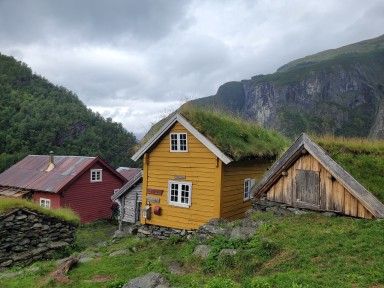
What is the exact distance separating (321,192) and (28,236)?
13.8 metres

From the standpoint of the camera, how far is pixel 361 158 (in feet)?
38.7

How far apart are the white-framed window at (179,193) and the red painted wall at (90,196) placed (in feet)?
54.0

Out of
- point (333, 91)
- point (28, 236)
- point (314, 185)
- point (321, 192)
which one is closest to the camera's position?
point (321, 192)

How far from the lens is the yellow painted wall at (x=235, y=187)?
1575 cm

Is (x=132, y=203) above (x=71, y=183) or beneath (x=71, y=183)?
beneath

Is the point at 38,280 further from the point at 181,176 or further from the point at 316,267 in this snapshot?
the point at 316,267

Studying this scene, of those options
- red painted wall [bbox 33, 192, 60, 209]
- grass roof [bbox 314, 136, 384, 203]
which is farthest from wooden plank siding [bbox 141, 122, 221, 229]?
red painted wall [bbox 33, 192, 60, 209]

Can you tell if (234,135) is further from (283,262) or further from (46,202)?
(46,202)

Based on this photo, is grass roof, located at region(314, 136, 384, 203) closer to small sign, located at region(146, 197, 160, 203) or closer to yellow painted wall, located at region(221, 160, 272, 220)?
yellow painted wall, located at region(221, 160, 272, 220)

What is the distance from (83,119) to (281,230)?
76.6m

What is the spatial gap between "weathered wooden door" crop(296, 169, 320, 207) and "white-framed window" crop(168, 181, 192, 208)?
5973mm

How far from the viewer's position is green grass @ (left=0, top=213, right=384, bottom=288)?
22.8 feet

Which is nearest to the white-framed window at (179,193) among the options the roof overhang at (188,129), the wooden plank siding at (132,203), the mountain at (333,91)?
the roof overhang at (188,129)

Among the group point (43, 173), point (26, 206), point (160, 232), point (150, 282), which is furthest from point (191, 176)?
point (43, 173)
